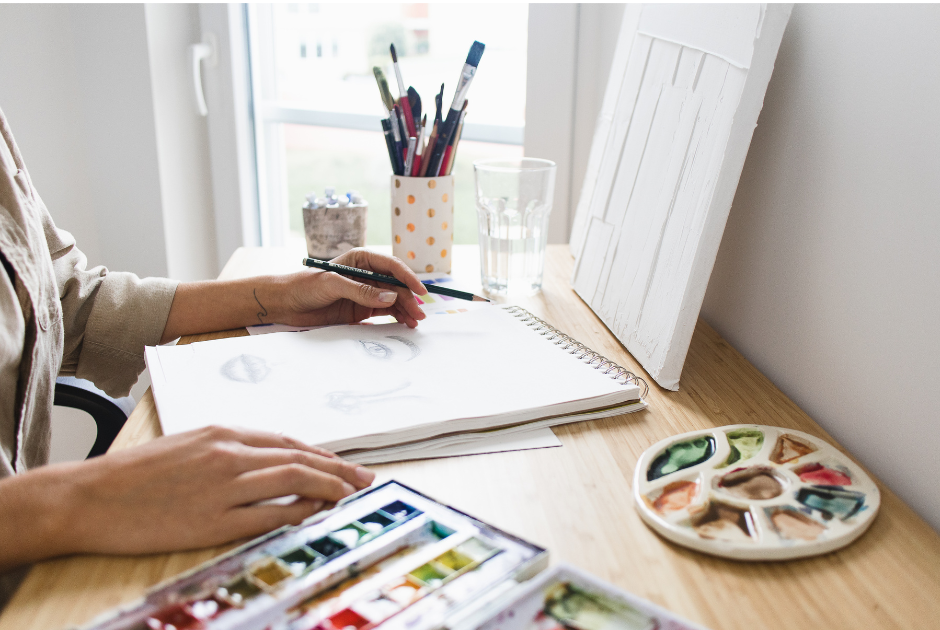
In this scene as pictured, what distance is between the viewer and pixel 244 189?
167cm

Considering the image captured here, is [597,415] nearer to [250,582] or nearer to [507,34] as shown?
[250,582]

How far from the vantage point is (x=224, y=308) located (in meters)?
0.81

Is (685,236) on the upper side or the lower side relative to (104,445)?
upper

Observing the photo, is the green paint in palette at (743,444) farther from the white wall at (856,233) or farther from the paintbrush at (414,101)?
the paintbrush at (414,101)

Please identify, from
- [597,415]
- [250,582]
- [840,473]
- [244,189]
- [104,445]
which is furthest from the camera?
[244,189]

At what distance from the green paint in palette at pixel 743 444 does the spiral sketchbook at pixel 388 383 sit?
3.6 inches

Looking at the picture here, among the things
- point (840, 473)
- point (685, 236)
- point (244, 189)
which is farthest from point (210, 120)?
point (840, 473)

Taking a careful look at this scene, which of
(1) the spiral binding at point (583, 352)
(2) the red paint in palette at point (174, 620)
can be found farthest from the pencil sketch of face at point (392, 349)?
(2) the red paint in palette at point (174, 620)

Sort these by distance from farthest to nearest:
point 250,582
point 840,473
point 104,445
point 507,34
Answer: point 507,34
point 104,445
point 840,473
point 250,582

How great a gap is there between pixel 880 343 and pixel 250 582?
0.45m

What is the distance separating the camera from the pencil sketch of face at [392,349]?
68cm

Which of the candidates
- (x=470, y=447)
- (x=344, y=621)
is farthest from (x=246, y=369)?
(x=344, y=621)

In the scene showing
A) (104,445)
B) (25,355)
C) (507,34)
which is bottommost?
(104,445)

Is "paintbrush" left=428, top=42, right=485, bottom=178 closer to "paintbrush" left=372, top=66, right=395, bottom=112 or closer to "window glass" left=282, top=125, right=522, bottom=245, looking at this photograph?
"paintbrush" left=372, top=66, right=395, bottom=112
